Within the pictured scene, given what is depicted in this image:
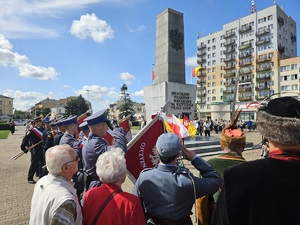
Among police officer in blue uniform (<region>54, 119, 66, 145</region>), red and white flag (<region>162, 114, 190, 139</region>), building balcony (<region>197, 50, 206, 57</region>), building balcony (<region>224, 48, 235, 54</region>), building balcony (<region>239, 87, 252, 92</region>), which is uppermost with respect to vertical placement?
building balcony (<region>197, 50, 206, 57</region>)

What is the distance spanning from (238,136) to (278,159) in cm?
165

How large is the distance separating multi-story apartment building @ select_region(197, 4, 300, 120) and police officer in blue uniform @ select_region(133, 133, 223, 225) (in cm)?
5883

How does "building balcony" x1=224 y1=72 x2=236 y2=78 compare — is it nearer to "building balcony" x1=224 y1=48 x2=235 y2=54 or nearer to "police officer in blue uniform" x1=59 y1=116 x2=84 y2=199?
"building balcony" x1=224 y1=48 x2=235 y2=54

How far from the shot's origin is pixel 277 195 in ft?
4.49

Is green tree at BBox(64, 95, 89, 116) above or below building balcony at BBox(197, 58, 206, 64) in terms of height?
below

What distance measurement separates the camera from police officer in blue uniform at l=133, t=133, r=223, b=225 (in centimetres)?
237

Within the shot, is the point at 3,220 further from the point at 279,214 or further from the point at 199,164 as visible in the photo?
the point at 279,214

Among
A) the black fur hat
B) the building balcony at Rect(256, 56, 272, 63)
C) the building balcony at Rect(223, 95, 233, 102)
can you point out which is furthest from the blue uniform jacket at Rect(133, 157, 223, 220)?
the building balcony at Rect(223, 95, 233, 102)

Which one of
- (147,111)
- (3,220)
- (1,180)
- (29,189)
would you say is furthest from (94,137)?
(147,111)

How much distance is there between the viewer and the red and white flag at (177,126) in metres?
5.05

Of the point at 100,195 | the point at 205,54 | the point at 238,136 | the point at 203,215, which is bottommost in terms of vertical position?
the point at 203,215

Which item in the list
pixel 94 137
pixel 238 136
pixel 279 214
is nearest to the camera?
pixel 279 214

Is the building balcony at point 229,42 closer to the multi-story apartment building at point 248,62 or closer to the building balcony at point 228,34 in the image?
the multi-story apartment building at point 248,62

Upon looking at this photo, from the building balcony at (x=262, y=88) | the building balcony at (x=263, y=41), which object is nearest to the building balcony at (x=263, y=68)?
the building balcony at (x=262, y=88)
